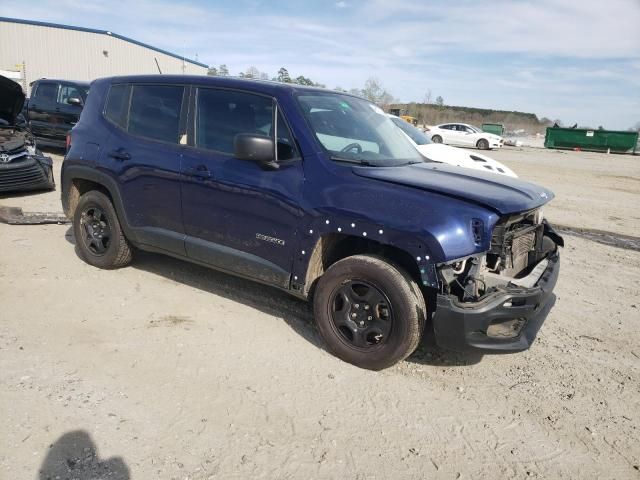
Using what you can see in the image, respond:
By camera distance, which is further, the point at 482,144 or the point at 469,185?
the point at 482,144

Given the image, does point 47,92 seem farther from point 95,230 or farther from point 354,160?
point 354,160

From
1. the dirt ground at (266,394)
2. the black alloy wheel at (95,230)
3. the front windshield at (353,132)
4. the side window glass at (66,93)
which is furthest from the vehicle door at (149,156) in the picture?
the side window glass at (66,93)

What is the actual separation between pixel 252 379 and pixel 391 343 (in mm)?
942

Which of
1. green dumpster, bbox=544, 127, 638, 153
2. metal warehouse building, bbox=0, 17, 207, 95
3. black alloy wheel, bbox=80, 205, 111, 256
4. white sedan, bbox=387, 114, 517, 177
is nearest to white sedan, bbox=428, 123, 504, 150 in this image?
green dumpster, bbox=544, 127, 638, 153

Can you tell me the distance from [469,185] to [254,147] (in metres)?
1.53

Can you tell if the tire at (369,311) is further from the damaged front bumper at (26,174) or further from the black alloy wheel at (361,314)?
the damaged front bumper at (26,174)

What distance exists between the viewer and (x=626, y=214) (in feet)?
32.4

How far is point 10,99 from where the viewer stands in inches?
320

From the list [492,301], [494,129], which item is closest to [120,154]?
[492,301]

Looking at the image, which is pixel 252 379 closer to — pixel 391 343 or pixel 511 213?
pixel 391 343

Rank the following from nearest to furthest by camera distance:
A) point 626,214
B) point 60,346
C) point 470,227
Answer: point 470,227 < point 60,346 < point 626,214

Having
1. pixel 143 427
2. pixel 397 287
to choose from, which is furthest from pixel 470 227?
pixel 143 427

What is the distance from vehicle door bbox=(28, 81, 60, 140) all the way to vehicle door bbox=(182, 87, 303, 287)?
10.8 meters

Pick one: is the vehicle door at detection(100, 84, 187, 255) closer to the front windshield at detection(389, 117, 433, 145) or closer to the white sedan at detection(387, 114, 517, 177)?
the white sedan at detection(387, 114, 517, 177)
